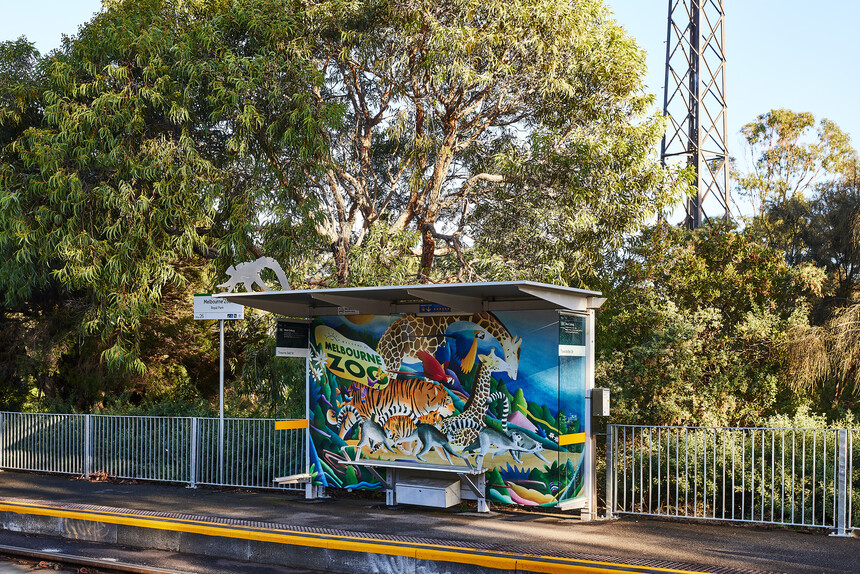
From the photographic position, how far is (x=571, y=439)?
1025 centimetres


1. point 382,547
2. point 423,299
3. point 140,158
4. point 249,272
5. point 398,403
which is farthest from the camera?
point 140,158

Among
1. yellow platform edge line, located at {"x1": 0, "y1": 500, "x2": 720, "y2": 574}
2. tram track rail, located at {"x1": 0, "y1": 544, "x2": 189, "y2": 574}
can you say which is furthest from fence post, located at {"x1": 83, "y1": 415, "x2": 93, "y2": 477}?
tram track rail, located at {"x1": 0, "y1": 544, "x2": 189, "y2": 574}

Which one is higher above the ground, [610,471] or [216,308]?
[216,308]

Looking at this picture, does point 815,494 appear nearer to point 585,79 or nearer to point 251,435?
point 251,435

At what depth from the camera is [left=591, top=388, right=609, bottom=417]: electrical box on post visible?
10.3m

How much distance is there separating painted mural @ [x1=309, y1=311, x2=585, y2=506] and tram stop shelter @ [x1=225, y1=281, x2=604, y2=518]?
0.01 meters

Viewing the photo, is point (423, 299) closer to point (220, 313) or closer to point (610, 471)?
point (610, 471)

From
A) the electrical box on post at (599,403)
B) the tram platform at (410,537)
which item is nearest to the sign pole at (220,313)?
the tram platform at (410,537)

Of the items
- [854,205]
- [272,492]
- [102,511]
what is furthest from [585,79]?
[102,511]

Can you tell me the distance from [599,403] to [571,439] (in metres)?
0.55

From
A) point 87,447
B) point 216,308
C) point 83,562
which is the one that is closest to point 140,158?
point 216,308

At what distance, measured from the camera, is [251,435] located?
1377 cm

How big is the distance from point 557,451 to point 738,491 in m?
2.35

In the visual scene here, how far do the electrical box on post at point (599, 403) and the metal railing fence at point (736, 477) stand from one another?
0.89ft
